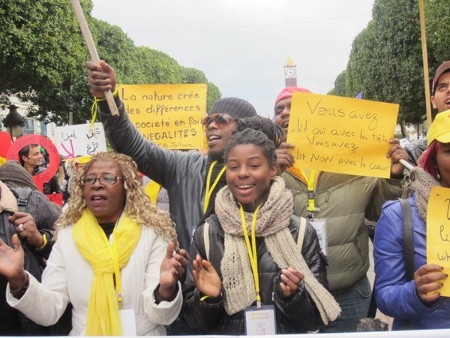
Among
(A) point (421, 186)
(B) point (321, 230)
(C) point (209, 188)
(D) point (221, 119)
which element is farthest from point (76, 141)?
(A) point (421, 186)

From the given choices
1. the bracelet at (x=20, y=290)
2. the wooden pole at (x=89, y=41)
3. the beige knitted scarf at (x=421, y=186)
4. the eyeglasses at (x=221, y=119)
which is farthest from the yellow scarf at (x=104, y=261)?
the beige knitted scarf at (x=421, y=186)

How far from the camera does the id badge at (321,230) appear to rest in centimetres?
294

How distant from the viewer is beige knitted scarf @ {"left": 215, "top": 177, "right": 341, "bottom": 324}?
2277 mm

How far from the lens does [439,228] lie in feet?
6.86

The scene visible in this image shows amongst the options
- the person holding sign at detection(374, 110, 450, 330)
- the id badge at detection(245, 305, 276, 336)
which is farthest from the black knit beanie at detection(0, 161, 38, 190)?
the person holding sign at detection(374, 110, 450, 330)

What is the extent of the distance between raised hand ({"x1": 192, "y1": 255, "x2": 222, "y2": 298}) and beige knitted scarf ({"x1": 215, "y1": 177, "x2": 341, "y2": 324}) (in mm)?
53

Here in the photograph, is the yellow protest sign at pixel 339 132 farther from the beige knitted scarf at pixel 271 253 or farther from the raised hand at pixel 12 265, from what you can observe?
the raised hand at pixel 12 265

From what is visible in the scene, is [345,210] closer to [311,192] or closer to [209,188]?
[311,192]

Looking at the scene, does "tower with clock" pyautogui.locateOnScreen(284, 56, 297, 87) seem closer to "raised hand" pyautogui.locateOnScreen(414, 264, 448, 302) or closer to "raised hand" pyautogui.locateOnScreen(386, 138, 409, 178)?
"raised hand" pyautogui.locateOnScreen(386, 138, 409, 178)

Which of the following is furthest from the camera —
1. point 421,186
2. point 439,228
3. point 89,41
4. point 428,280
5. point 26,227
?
point 26,227

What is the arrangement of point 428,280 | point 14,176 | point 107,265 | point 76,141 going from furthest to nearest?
point 76,141
point 14,176
point 107,265
point 428,280

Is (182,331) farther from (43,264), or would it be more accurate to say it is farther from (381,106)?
(381,106)

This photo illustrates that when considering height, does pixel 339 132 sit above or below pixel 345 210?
above

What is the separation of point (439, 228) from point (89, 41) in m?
1.71
